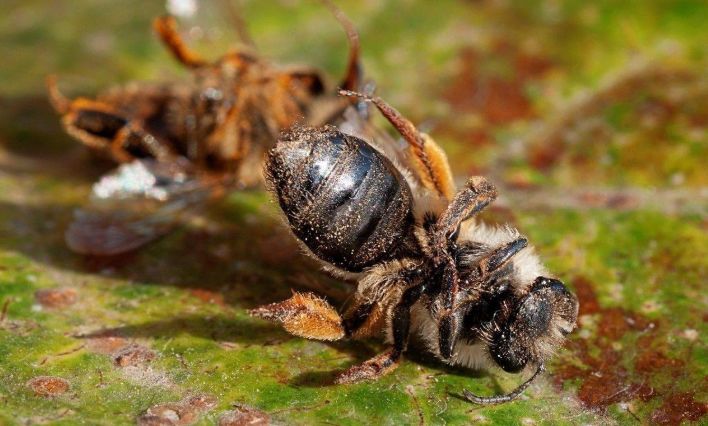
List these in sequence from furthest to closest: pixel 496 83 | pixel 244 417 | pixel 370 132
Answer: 1. pixel 496 83
2. pixel 370 132
3. pixel 244 417

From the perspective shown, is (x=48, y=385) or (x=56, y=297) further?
(x=56, y=297)

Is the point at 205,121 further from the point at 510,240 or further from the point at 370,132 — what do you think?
the point at 510,240

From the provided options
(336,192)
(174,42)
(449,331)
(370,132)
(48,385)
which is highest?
(174,42)

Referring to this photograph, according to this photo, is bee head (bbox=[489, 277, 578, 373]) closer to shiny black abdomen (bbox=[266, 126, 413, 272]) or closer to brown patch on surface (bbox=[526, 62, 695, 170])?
shiny black abdomen (bbox=[266, 126, 413, 272])

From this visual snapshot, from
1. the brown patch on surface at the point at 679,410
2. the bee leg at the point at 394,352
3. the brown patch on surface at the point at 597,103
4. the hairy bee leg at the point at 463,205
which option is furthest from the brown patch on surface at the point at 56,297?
the brown patch on surface at the point at 597,103

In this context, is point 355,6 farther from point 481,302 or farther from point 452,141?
point 481,302

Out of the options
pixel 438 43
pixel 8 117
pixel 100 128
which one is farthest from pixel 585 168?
pixel 8 117

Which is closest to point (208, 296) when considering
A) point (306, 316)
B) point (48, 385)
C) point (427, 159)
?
point (306, 316)
